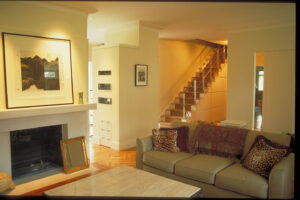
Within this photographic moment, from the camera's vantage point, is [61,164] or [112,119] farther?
[112,119]

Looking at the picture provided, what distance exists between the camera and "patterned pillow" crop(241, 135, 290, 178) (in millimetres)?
2090

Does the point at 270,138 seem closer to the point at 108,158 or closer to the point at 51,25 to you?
the point at 108,158

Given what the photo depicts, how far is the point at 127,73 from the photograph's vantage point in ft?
14.1

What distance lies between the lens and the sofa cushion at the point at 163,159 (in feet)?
8.50

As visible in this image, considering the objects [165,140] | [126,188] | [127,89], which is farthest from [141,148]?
[127,89]

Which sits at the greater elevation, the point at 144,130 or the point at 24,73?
the point at 24,73

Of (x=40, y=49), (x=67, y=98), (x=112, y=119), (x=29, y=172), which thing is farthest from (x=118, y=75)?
(x=29, y=172)

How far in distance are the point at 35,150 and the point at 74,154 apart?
0.52 m

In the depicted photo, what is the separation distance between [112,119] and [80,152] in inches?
42.3

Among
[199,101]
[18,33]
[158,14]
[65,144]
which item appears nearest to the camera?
[18,33]

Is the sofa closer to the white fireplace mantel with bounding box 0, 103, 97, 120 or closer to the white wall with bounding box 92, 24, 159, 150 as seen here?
the white fireplace mantel with bounding box 0, 103, 97, 120

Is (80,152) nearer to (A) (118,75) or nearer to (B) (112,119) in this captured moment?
(B) (112,119)

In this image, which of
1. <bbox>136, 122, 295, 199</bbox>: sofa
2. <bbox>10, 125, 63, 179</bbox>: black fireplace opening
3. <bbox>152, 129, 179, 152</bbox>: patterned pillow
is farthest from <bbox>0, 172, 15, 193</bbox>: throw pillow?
<bbox>152, 129, 179, 152</bbox>: patterned pillow

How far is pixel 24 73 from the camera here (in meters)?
2.84
